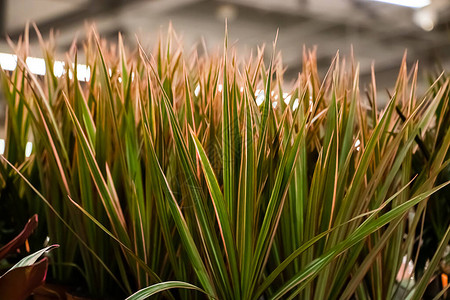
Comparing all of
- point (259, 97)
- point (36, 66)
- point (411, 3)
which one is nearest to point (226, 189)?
point (259, 97)

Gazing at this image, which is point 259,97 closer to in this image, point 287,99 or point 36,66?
point 287,99

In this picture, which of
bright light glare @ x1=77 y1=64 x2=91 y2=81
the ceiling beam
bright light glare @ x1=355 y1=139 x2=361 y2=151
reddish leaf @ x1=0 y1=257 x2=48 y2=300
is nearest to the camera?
reddish leaf @ x1=0 y1=257 x2=48 y2=300

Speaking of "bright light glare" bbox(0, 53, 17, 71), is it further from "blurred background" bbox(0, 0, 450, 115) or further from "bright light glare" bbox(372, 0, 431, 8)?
"bright light glare" bbox(372, 0, 431, 8)

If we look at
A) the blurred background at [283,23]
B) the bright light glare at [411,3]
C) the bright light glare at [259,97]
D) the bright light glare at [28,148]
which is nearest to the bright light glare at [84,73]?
the bright light glare at [28,148]

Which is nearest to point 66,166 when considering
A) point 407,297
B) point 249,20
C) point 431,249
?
point 407,297

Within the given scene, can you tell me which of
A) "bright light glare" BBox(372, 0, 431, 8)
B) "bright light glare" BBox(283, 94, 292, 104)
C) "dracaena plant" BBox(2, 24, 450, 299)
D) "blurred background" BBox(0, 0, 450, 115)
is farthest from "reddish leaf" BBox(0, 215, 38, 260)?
"bright light glare" BBox(372, 0, 431, 8)
